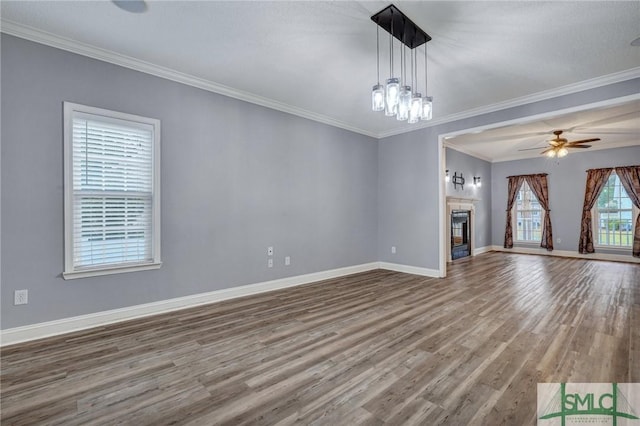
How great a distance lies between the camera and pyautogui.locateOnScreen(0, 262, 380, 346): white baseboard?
2682mm

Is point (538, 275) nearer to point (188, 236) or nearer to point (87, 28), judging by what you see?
point (188, 236)

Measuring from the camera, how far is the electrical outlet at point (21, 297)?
2654 millimetres

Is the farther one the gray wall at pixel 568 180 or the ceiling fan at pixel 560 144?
the gray wall at pixel 568 180

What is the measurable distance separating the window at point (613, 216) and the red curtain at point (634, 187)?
14 centimetres

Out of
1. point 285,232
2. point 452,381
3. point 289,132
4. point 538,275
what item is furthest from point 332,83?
point 538,275

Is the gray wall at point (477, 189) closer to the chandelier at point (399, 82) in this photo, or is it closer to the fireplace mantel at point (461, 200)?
the fireplace mantel at point (461, 200)

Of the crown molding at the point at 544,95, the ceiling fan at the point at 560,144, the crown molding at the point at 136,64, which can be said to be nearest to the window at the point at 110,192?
the crown molding at the point at 136,64

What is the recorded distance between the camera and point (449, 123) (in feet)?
17.0

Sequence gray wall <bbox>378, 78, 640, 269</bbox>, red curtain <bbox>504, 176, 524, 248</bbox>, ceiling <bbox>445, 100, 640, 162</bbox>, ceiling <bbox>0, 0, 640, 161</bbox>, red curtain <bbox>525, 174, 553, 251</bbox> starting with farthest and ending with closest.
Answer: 1. red curtain <bbox>504, 176, 524, 248</bbox>
2. red curtain <bbox>525, 174, 553, 251</bbox>
3. gray wall <bbox>378, 78, 640, 269</bbox>
4. ceiling <bbox>445, 100, 640, 162</bbox>
5. ceiling <bbox>0, 0, 640, 161</bbox>

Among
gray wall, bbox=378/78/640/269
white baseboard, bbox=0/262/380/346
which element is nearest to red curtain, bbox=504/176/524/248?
gray wall, bbox=378/78/640/269

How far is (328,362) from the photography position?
232 centimetres

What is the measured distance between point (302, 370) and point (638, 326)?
3506mm

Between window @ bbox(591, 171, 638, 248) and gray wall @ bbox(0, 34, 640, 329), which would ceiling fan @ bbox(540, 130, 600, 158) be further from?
window @ bbox(591, 171, 638, 248)

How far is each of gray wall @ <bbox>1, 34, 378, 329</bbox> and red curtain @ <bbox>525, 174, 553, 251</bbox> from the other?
5.58 m
